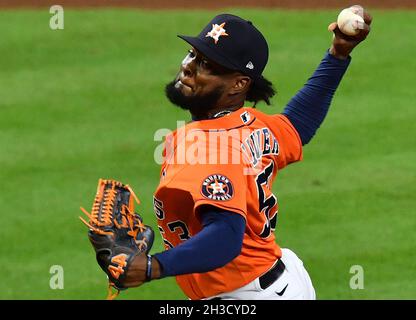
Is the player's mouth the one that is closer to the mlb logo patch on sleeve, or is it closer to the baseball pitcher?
the baseball pitcher

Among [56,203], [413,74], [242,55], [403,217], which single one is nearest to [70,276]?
[56,203]

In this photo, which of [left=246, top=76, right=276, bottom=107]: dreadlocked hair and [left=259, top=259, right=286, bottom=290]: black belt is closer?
[left=259, top=259, right=286, bottom=290]: black belt

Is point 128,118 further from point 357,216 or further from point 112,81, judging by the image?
point 357,216

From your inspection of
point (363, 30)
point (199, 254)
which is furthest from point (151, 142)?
point (199, 254)

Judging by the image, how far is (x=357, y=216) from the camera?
27.2 feet

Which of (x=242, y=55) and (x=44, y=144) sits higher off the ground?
(x=242, y=55)

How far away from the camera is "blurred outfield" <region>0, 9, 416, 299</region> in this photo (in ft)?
25.1

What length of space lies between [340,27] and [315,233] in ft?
10.5

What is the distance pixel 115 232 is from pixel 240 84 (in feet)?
3.08

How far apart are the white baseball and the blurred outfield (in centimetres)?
258

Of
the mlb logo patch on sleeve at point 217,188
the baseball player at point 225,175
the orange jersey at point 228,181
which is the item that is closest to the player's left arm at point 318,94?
the baseball player at point 225,175

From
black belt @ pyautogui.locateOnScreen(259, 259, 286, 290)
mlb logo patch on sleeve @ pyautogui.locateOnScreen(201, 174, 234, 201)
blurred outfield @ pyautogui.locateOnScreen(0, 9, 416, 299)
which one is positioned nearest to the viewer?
mlb logo patch on sleeve @ pyautogui.locateOnScreen(201, 174, 234, 201)

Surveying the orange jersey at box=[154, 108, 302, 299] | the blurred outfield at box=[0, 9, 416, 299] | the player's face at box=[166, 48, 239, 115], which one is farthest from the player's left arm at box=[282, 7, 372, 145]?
the blurred outfield at box=[0, 9, 416, 299]

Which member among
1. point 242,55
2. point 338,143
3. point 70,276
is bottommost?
point 70,276
